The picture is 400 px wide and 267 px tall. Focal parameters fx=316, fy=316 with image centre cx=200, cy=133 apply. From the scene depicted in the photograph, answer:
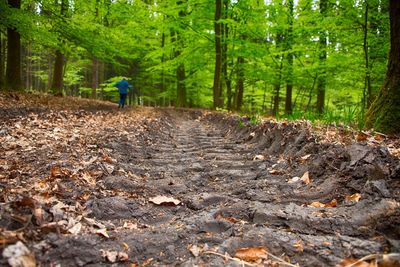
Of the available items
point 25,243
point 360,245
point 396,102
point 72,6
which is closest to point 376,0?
point 396,102

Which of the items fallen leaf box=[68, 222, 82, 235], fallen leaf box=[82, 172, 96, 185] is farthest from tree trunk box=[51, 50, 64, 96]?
fallen leaf box=[68, 222, 82, 235]

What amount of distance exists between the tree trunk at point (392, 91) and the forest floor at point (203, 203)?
0.48 meters

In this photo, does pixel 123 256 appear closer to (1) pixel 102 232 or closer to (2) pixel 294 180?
(1) pixel 102 232

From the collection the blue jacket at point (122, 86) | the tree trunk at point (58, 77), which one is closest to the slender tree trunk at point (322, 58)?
the blue jacket at point (122, 86)

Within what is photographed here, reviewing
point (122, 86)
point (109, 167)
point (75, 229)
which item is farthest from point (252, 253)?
point (122, 86)

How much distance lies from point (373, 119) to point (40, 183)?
4493mm

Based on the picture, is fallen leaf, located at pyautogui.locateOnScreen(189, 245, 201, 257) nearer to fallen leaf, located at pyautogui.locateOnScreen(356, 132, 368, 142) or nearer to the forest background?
fallen leaf, located at pyautogui.locateOnScreen(356, 132, 368, 142)

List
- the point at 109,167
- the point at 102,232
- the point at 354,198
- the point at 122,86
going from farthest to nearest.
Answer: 1. the point at 122,86
2. the point at 109,167
3. the point at 354,198
4. the point at 102,232

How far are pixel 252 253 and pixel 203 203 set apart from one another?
3.32 feet

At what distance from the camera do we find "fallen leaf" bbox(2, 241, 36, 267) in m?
1.51

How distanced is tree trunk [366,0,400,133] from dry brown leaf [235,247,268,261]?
11.2 feet

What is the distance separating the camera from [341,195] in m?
2.88

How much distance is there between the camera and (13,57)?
11.6 m

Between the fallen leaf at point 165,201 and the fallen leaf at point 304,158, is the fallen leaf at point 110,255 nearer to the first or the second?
the fallen leaf at point 165,201
